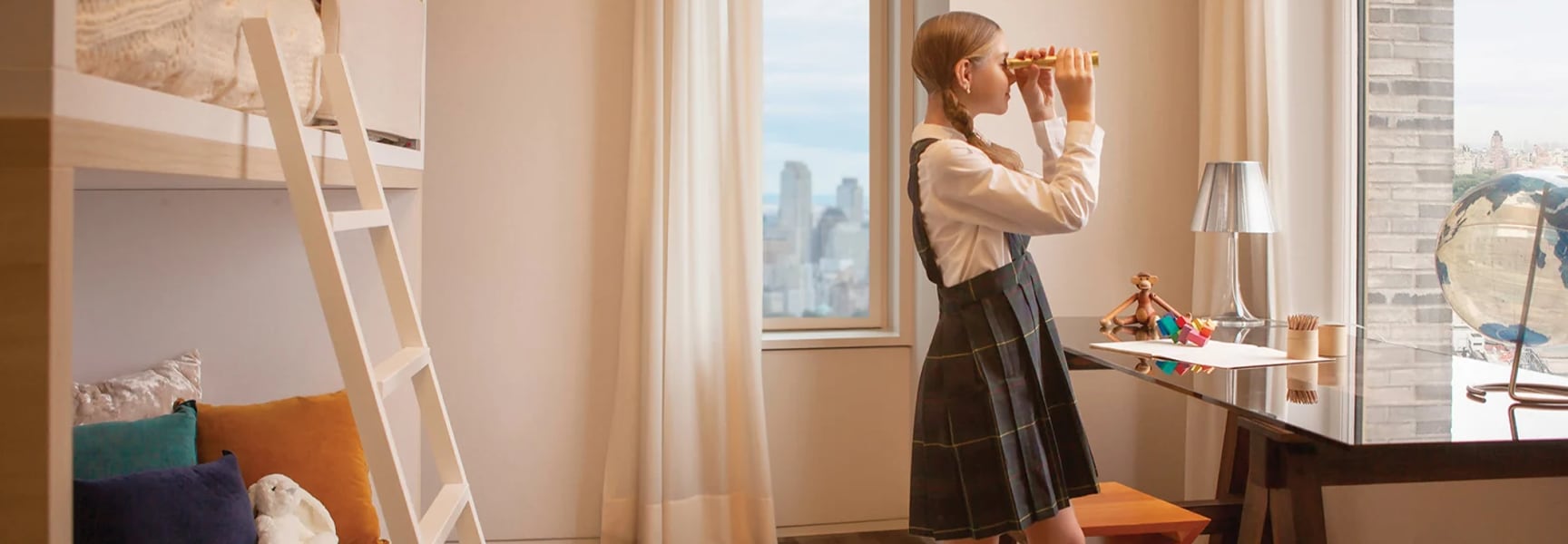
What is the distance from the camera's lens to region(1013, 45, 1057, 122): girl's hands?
203 cm

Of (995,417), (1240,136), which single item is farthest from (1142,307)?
(995,417)

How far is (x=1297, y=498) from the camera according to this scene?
160 centimetres

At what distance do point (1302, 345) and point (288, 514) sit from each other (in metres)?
1.90

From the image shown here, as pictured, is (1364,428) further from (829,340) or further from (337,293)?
(829,340)

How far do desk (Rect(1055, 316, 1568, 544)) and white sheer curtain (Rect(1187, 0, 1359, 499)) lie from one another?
0.71 meters

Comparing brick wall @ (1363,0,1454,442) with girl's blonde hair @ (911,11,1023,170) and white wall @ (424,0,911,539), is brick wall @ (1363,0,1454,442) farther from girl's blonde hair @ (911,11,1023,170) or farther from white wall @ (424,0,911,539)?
white wall @ (424,0,911,539)

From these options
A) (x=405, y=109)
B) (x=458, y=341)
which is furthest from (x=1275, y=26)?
(x=458, y=341)

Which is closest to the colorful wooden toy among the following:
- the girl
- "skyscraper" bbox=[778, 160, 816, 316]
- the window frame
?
the girl

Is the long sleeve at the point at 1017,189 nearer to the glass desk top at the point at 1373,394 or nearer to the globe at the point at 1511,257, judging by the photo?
the glass desk top at the point at 1373,394

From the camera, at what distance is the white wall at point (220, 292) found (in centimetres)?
231

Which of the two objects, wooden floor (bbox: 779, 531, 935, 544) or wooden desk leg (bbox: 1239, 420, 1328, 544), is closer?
wooden desk leg (bbox: 1239, 420, 1328, 544)

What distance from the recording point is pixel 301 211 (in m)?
1.53

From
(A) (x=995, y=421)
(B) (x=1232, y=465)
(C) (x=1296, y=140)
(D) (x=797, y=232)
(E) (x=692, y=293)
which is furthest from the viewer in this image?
(D) (x=797, y=232)

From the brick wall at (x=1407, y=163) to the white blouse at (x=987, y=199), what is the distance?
1.30m
